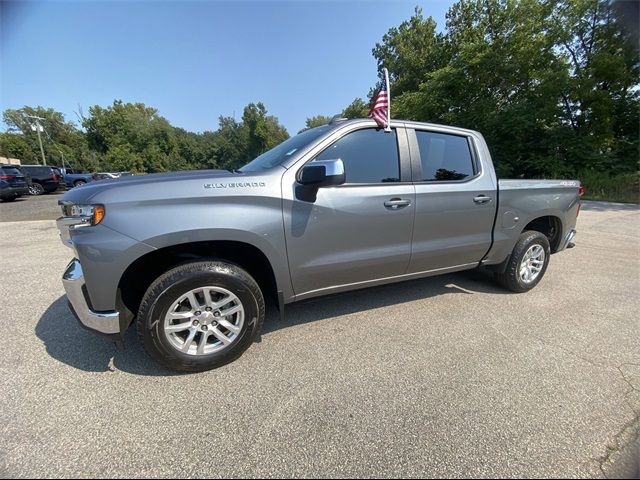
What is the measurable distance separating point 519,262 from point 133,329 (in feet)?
13.8

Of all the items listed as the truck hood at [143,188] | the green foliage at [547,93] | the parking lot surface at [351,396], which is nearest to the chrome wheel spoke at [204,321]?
the parking lot surface at [351,396]

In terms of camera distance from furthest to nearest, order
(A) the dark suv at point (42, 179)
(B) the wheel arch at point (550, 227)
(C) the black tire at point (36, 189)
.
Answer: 1. (A) the dark suv at point (42, 179)
2. (C) the black tire at point (36, 189)
3. (B) the wheel arch at point (550, 227)

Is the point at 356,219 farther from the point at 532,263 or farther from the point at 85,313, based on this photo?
the point at 532,263

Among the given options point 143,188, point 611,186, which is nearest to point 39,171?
point 143,188

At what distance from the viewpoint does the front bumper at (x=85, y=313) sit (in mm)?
2082

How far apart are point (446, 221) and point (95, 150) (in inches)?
2733

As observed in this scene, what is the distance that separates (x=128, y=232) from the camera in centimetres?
201

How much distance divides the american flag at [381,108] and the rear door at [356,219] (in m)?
0.09

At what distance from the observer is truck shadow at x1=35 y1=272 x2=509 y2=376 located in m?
2.44

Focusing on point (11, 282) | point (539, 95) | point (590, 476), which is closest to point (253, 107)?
point (539, 95)

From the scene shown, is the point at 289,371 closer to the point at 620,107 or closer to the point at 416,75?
the point at 620,107

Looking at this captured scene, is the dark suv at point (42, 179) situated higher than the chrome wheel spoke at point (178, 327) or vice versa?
the dark suv at point (42, 179)

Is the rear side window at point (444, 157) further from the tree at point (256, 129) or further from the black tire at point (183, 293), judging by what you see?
the tree at point (256, 129)

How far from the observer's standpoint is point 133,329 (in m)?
2.90
